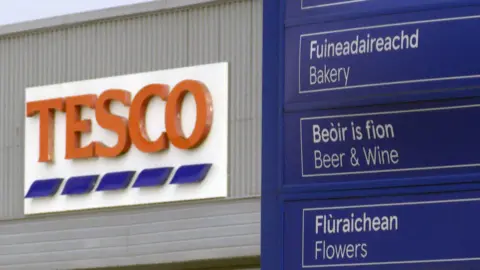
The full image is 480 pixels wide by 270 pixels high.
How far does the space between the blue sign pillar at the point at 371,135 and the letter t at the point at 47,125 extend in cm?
1785

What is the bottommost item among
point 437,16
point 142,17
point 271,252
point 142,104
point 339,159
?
point 271,252

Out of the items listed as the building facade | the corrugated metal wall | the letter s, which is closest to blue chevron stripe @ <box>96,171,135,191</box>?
the building facade

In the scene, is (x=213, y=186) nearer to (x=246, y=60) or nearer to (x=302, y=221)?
(x=246, y=60)

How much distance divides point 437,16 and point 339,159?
1.13 metres

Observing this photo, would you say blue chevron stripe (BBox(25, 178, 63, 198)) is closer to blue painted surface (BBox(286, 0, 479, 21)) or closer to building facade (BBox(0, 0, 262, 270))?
building facade (BBox(0, 0, 262, 270))

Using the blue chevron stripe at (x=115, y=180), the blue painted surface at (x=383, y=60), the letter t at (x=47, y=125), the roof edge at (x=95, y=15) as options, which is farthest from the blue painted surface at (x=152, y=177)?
the blue painted surface at (x=383, y=60)

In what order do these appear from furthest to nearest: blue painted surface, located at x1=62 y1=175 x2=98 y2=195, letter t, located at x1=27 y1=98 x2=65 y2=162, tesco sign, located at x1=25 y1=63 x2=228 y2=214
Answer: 1. letter t, located at x1=27 y1=98 x2=65 y2=162
2. blue painted surface, located at x1=62 y1=175 x2=98 y2=195
3. tesco sign, located at x1=25 y1=63 x2=228 y2=214

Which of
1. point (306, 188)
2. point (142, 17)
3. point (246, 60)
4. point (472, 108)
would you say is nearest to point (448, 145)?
point (472, 108)

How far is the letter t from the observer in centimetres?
2738

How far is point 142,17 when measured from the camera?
26.7m

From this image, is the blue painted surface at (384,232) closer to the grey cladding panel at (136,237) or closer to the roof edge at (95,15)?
the grey cladding panel at (136,237)

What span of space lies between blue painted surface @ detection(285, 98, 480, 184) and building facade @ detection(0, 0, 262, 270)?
14971mm

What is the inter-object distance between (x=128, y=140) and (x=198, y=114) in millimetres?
1666

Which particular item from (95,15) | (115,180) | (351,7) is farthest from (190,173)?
(351,7)
